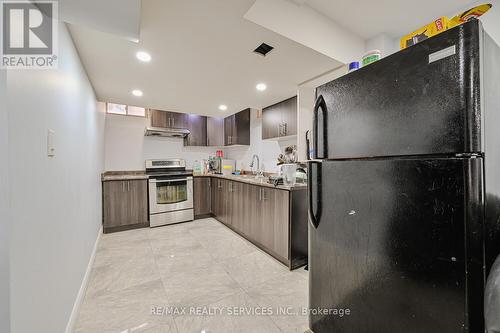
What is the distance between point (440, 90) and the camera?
2.15ft

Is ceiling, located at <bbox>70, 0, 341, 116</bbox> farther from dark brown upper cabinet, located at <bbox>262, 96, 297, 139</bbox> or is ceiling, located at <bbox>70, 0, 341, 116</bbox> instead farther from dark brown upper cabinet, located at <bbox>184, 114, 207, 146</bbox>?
dark brown upper cabinet, located at <bbox>184, 114, 207, 146</bbox>

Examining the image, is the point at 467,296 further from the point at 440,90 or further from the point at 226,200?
the point at 226,200

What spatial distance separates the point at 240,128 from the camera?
4.18 metres

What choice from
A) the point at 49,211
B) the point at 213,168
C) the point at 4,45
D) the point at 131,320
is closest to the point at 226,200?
the point at 213,168

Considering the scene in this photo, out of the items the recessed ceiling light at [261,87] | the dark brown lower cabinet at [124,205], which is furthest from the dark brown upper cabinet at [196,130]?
the recessed ceiling light at [261,87]

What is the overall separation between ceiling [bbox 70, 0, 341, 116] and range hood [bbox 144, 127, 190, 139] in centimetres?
76

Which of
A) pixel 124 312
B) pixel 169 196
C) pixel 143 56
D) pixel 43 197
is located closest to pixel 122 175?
pixel 169 196

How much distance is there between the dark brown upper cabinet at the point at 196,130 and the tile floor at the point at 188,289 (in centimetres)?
226

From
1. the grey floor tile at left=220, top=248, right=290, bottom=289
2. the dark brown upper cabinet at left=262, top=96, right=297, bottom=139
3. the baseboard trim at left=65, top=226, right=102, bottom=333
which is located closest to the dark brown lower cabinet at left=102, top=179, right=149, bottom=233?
the baseboard trim at left=65, top=226, right=102, bottom=333

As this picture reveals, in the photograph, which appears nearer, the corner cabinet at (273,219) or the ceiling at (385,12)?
the ceiling at (385,12)

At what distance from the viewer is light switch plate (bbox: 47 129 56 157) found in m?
1.03

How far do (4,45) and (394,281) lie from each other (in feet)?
5.53

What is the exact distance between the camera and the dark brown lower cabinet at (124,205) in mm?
3152

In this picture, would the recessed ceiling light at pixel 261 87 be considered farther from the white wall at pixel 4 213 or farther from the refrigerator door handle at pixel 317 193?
the white wall at pixel 4 213
